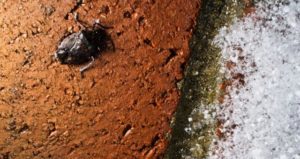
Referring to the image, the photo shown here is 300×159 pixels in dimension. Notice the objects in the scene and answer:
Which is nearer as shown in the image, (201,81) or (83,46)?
(201,81)

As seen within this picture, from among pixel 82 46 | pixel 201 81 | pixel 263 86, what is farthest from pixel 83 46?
pixel 263 86

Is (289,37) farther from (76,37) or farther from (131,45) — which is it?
(76,37)

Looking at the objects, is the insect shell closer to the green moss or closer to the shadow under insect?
the shadow under insect

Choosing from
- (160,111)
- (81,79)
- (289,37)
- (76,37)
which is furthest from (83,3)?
(289,37)

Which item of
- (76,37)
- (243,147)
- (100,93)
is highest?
(76,37)

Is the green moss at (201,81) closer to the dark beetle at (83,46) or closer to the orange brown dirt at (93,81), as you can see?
the orange brown dirt at (93,81)

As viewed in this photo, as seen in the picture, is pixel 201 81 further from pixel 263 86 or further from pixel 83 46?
pixel 83 46

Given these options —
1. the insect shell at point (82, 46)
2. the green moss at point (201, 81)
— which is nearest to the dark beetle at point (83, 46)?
the insect shell at point (82, 46)
